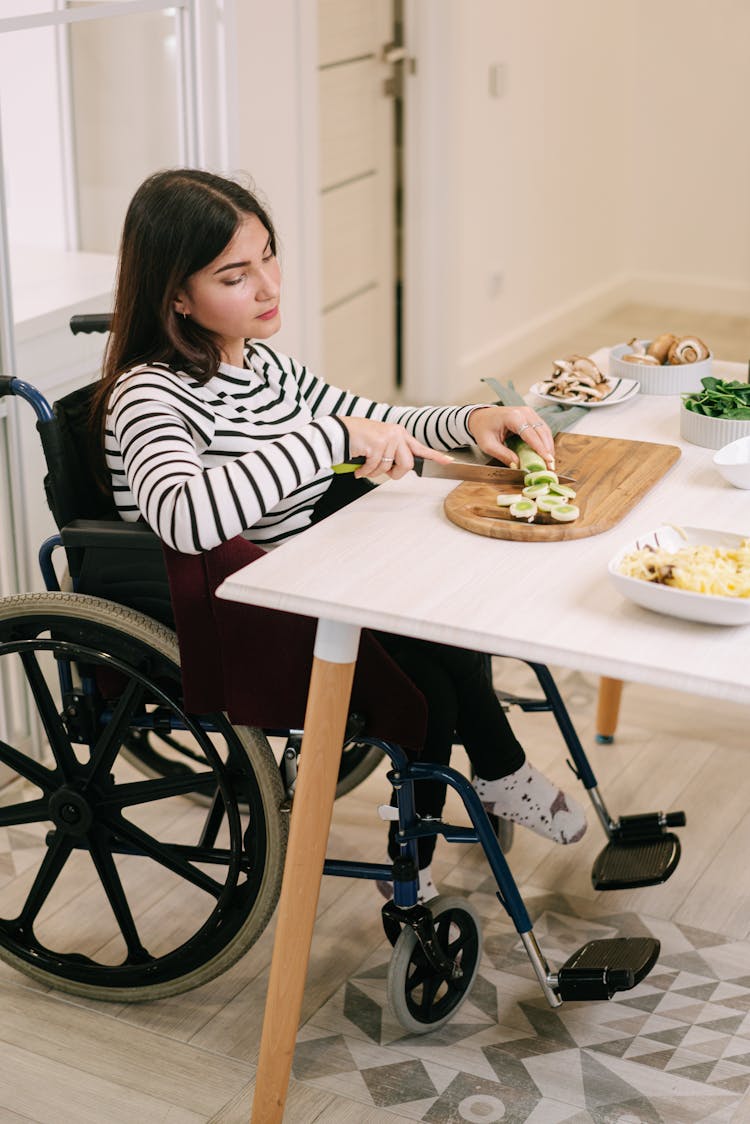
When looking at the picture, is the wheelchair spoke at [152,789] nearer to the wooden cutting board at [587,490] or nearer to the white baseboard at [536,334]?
the wooden cutting board at [587,490]

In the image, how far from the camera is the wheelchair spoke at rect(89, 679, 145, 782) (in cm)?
166

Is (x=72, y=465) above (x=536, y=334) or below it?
above

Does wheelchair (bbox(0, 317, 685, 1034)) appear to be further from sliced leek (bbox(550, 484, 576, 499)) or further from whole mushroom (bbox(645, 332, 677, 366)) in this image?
whole mushroom (bbox(645, 332, 677, 366))

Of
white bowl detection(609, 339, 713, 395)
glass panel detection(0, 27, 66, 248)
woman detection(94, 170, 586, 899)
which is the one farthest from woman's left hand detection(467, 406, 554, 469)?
glass panel detection(0, 27, 66, 248)

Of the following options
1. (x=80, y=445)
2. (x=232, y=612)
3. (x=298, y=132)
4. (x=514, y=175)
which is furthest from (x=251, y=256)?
(x=514, y=175)

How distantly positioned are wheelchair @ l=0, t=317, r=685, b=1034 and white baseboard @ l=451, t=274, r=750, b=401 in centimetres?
289

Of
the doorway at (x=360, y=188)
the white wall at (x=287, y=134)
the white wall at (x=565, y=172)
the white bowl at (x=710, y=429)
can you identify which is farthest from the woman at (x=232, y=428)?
the white wall at (x=565, y=172)

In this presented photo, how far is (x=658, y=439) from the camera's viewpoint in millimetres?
1867

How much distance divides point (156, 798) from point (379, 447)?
529 mm

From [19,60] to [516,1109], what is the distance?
1.69m

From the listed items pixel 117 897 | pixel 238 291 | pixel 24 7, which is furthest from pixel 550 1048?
pixel 24 7

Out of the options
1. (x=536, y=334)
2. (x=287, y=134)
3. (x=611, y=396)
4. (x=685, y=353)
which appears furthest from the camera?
(x=536, y=334)

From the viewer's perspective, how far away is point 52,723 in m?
1.73

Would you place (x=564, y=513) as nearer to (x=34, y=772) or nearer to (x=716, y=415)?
(x=716, y=415)
